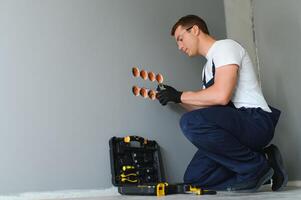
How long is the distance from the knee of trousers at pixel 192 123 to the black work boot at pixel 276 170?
1.30 feet

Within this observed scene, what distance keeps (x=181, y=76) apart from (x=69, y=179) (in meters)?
0.91

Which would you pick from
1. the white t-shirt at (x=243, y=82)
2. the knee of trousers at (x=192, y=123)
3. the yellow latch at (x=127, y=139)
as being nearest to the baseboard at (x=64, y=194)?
the yellow latch at (x=127, y=139)

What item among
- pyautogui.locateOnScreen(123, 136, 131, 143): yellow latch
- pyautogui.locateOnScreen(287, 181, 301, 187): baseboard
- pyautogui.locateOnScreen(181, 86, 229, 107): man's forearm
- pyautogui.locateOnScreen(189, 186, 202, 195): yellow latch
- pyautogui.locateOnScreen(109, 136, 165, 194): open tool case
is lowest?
pyautogui.locateOnScreen(287, 181, 301, 187): baseboard

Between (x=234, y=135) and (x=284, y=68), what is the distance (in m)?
0.76

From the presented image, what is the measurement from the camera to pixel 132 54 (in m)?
2.17

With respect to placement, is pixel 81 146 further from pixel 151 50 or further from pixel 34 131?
pixel 151 50

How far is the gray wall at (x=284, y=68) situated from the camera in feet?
7.41

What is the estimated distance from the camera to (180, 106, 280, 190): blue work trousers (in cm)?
176

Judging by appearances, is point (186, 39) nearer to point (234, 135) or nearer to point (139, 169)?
point (234, 135)

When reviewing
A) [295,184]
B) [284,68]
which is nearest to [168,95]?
[284,68]

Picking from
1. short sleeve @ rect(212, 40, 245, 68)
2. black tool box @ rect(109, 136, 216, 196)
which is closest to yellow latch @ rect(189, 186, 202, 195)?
black tool box @ rect(109, 136, 216, 196)

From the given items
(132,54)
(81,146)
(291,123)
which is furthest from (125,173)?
(291,123)

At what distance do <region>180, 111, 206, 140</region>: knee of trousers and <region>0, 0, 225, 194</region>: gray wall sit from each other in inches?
13.9

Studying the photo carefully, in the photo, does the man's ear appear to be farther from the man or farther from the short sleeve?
the short sleeve
